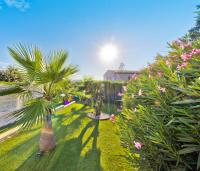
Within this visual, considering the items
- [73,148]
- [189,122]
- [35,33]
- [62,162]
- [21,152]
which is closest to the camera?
[189,122]

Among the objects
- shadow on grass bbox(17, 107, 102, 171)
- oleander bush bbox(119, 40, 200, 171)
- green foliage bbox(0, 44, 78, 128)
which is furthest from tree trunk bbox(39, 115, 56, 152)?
oleander bush bbox(119, 40, 200, 171)

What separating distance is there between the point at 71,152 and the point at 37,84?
2019mm

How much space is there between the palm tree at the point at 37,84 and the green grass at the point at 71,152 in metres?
0.40

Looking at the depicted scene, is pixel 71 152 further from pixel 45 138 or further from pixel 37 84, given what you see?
pixel 37 84

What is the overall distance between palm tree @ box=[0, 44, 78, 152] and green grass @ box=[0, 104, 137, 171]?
0.40 metres

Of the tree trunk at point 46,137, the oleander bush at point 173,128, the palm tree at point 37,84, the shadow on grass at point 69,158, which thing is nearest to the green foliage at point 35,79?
the palm tree at point 37,84

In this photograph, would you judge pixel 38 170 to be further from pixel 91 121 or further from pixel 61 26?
pixel 61 26

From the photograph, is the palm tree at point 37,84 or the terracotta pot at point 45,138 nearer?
the palm tree at point 37,84

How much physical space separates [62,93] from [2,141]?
8.45ft

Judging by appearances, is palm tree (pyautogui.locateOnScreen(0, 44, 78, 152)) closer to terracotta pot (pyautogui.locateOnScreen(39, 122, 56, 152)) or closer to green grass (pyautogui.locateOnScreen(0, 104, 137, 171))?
terracotta pot (pyautogui.locateOnScreen(39, 122, 56, 152))

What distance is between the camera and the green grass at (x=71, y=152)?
2.77m

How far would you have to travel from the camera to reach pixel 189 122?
106 cm

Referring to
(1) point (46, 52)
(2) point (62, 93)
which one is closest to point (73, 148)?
(2) point (62, 93)

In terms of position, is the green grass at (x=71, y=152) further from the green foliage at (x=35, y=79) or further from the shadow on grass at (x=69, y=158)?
the green foliage at (x=35, y=79)
